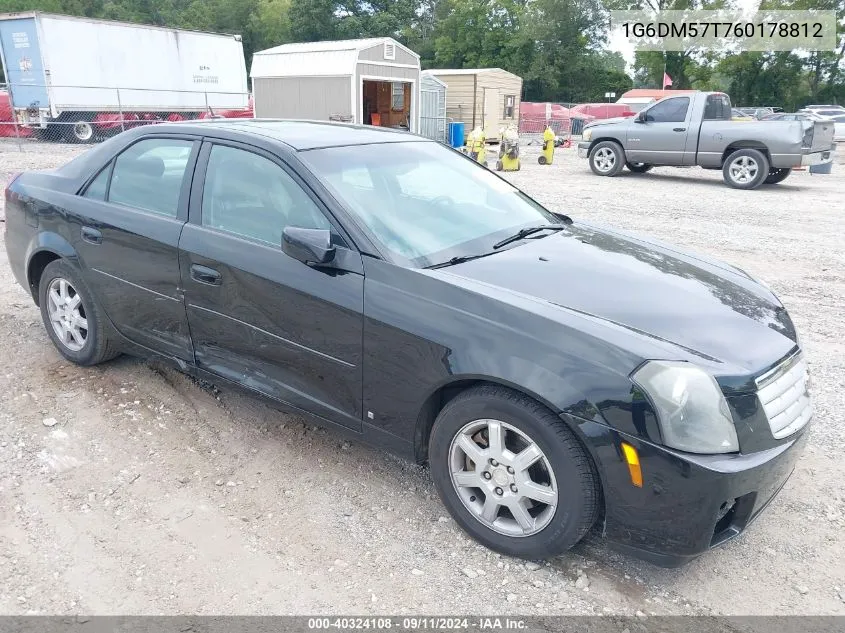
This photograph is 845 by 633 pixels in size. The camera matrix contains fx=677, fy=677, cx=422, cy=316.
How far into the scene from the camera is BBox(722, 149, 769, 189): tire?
44.4 ft

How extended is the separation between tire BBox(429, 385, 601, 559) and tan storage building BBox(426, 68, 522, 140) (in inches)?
958

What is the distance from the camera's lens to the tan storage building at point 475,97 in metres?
26.2

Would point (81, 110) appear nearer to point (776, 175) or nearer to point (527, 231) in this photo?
point (776, 175)

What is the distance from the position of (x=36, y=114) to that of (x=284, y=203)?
68.9 feet

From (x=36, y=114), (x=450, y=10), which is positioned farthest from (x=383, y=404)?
(x=450, y=10)

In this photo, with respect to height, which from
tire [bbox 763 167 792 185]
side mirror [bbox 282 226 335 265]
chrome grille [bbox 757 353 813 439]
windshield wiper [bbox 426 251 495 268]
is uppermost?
side mirror [bbox 282 226 335 265]

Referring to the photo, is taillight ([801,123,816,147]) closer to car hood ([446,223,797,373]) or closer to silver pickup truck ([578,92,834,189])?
silver pickup truck ([578,92,834,189])

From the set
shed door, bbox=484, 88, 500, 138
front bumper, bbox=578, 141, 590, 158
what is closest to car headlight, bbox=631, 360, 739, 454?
front bumper, bbox=578, 141, 590, 158

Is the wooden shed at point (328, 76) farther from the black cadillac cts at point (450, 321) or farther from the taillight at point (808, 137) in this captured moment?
the black cadillac cts at point (450, 321)

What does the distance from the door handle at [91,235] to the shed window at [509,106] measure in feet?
85.4

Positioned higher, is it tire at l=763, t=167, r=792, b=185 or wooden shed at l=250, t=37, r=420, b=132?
wooden shed at l=250, t=37, r=420, b=132

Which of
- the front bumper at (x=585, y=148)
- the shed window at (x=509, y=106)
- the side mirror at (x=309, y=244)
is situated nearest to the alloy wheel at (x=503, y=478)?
the side mirror at (x=309, y=244)

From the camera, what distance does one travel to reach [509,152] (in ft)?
53.5

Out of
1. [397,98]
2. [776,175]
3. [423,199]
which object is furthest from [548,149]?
[423,199]
